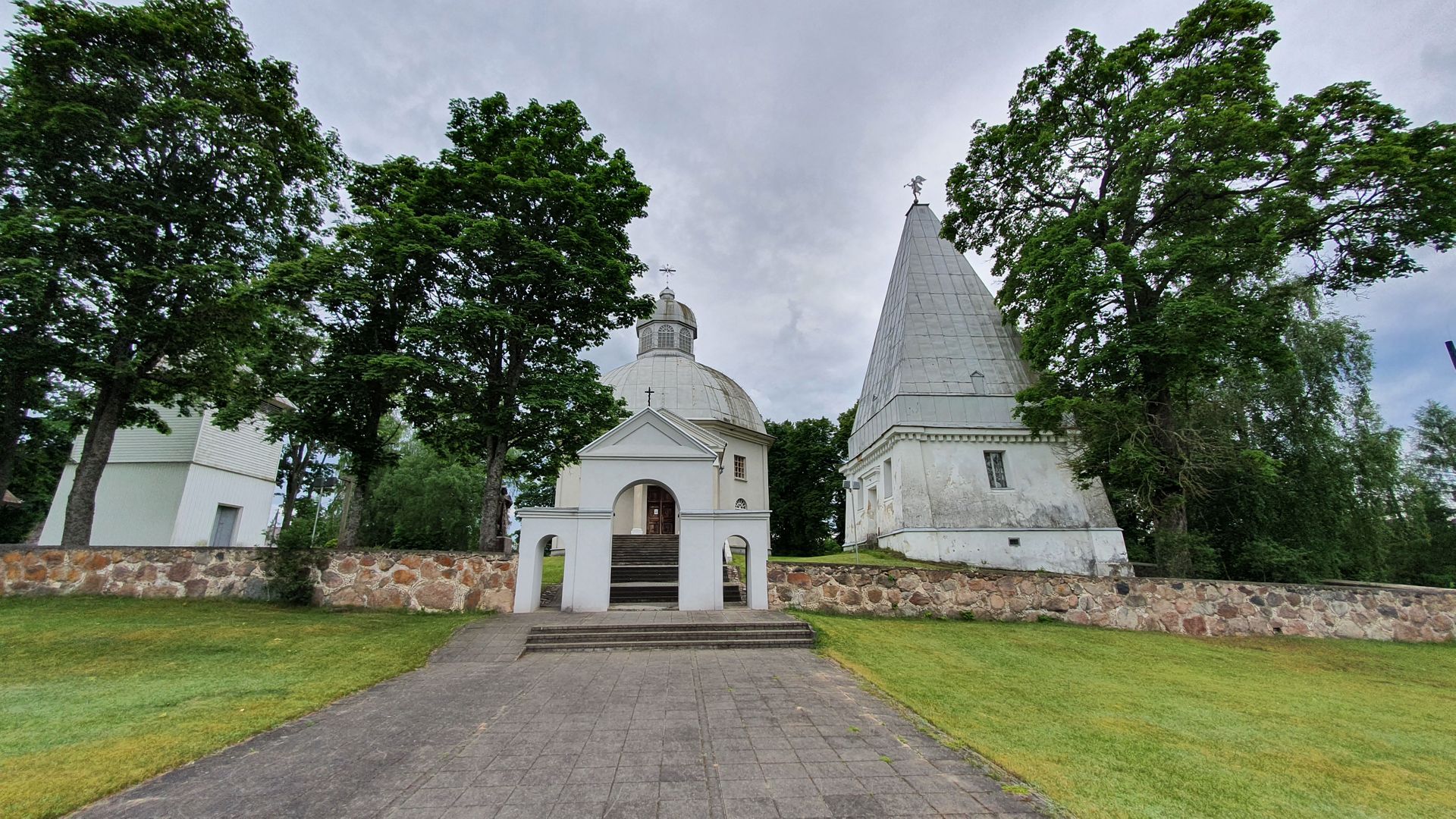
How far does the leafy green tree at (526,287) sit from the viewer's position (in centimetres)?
1201

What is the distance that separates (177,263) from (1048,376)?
21.5 m

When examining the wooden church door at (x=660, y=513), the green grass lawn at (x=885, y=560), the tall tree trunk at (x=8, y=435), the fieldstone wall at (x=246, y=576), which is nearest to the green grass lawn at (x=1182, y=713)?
the green grass lawn at (x=885, y=560)

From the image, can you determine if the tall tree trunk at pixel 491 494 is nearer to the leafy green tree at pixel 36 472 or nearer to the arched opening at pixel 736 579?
the arched opening at pixel 736 579

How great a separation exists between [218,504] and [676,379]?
17.2 m

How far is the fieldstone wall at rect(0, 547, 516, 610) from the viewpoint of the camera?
10.3 m

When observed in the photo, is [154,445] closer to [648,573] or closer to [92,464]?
[92,464]

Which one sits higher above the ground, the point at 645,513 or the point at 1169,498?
the point at 645,513

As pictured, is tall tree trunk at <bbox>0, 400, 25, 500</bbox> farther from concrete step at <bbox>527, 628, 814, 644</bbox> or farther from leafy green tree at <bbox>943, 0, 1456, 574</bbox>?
leafy green tree at <bbox>943, 0, 1456, 574</bbox>

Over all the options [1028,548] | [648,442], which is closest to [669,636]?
[648,442]

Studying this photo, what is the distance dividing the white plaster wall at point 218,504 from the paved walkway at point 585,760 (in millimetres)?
18052

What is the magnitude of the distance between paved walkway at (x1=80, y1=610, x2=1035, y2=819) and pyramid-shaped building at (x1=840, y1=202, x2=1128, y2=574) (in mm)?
12093

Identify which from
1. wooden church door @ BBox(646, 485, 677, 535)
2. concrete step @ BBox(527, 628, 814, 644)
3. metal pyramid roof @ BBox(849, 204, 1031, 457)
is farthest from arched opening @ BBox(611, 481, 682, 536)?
concrete step @ BBox(527, 628, 814, 644)

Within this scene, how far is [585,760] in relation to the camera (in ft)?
13.2

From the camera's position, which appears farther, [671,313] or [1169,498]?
[671,313]
